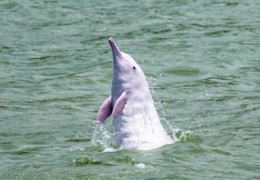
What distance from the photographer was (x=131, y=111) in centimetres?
1149

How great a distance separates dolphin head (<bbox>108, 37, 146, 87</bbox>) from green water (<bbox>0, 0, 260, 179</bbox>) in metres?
0.81

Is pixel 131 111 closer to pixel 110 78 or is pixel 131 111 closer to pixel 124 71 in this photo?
pixel 124 71

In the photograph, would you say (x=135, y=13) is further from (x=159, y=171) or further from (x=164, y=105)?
(x=159, y=171)

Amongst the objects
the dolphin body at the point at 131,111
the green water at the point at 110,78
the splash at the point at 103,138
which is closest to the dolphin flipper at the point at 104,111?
the dolphin body at the point at 131,111

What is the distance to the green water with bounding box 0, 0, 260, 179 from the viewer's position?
36.4 ft

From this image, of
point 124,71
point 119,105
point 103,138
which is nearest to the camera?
point 119,105

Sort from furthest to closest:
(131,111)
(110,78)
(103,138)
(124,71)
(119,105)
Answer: (110,78)
(103,138)
(124,71)
(131,111)
(119,105)

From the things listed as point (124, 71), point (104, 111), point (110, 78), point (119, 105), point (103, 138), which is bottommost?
point (110, 78)

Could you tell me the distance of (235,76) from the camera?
16.7 meters

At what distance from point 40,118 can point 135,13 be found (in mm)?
8904

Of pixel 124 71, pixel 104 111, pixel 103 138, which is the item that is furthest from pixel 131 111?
pixel 103 138

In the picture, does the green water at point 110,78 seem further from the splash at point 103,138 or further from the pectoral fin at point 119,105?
the pectoral fin at point 119,105

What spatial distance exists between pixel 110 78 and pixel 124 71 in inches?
209

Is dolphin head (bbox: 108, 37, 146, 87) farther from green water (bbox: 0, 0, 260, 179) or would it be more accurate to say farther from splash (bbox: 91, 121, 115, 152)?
green water (bbox: 0, 0, 260, 179)
